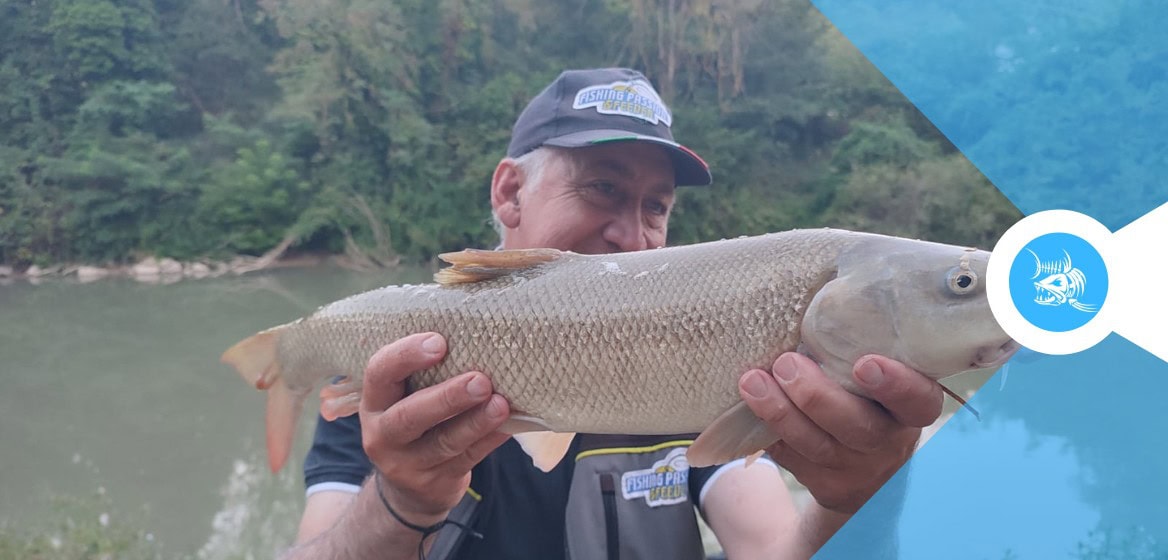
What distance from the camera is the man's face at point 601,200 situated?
2.28 m

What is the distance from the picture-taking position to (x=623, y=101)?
2447mm

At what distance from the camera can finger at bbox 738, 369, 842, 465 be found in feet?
4.00

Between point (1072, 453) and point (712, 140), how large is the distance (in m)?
19.4

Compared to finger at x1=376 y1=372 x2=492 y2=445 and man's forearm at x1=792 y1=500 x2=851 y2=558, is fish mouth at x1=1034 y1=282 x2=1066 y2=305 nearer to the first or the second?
man's forearm at x1=792 y1=500 x2=851 y2=558

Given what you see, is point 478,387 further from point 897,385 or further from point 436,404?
point 897,385

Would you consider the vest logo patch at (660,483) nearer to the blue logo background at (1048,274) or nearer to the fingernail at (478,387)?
the fingernail at (478,387)

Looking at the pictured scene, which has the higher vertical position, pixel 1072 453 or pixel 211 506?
pixel 1072 453

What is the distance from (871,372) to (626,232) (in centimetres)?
119

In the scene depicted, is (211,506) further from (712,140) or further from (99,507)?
(712,140)

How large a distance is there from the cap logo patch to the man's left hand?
4.40 ft

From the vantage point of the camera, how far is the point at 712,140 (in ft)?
66.8

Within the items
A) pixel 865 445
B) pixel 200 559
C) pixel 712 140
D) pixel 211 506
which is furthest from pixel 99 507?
pixel 712 140

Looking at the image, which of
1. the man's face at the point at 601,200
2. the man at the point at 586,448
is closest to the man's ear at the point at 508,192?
the man at the point at 586,448

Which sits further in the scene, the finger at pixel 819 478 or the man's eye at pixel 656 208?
the man's eye at pixel 656 208
